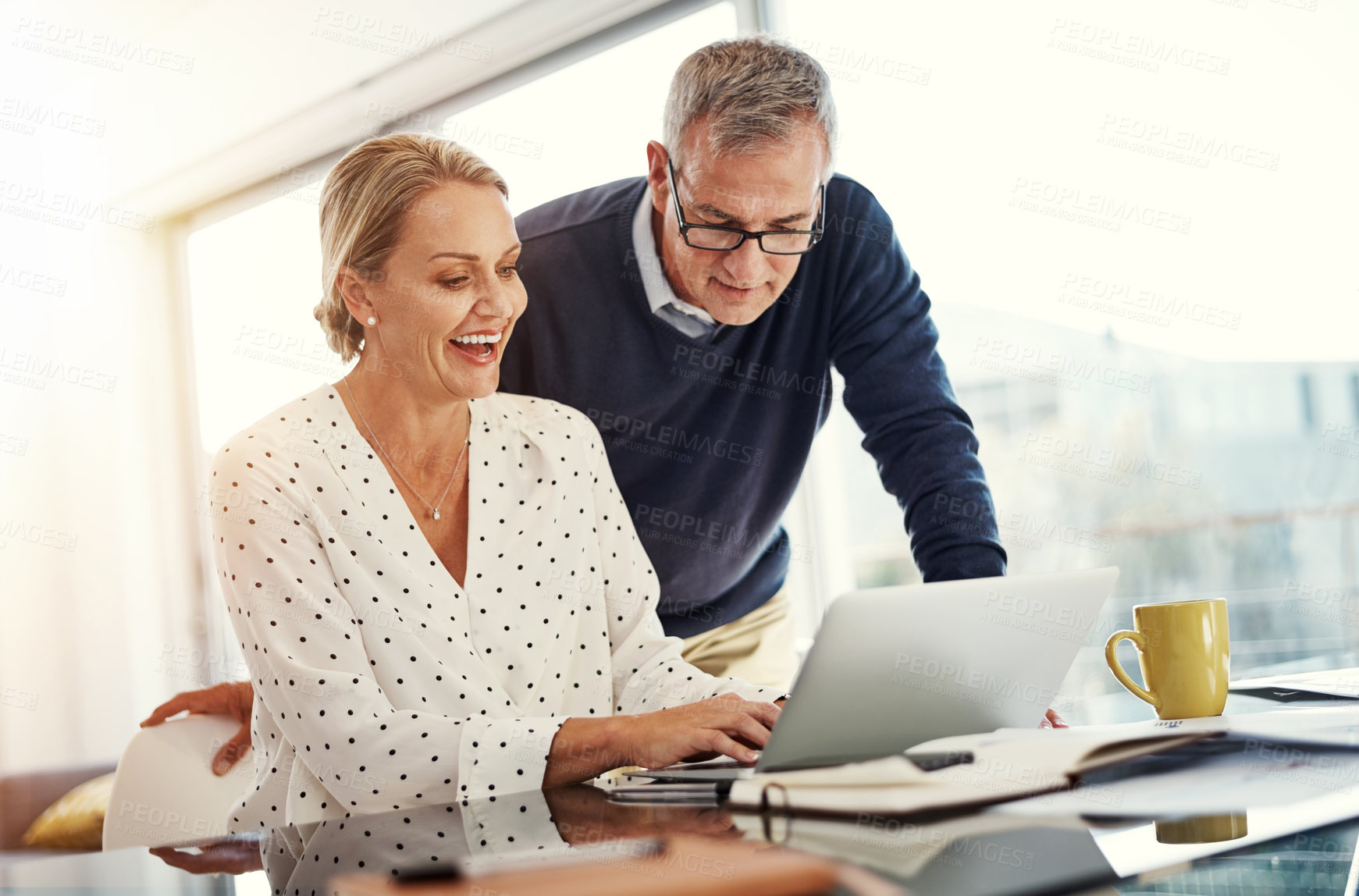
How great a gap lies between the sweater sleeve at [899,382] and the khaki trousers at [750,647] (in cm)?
46

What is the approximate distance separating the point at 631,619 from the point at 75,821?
2.69m

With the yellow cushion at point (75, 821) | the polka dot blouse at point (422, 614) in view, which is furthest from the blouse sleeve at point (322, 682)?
the yellow cushion at point (75, 821)

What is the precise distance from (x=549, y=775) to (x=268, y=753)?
46cm

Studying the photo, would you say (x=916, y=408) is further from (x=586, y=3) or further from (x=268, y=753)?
(x=586, y=3)

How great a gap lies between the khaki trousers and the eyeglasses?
848 millimetres

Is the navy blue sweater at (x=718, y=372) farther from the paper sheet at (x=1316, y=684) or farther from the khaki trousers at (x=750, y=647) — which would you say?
the paper sheet at (x=1316, y=684)

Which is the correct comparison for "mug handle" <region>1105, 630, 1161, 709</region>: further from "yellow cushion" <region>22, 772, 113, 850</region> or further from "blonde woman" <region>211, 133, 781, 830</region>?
"yellow cushion" <region>22, 772, 113, 850</region>

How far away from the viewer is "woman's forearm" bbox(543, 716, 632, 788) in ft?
3.58

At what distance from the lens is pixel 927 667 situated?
912 millimetres

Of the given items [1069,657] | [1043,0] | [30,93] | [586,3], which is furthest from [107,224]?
[1069,657]

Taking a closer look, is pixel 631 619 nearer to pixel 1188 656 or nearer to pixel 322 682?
pixel 322 682

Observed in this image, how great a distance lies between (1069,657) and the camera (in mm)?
1003

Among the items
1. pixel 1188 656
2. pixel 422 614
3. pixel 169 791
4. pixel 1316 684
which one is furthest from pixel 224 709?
pixel 1316 684

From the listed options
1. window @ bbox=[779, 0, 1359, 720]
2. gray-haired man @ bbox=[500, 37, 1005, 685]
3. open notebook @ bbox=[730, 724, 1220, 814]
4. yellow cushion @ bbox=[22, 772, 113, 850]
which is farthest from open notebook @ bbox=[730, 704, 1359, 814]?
yellow cushion @ bbox=[22, 772, 113, 850]
